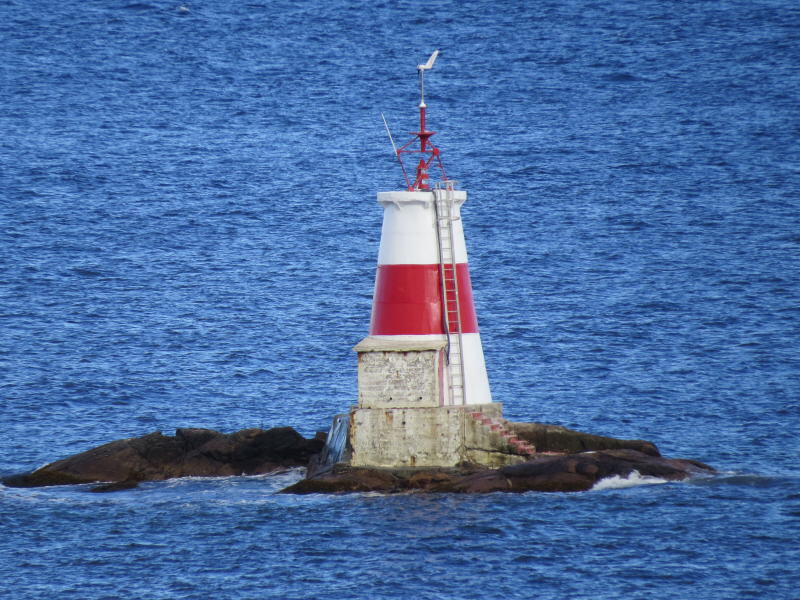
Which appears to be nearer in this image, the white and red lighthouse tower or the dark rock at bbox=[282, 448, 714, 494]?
the dark rock at bbox=[282, 448, 714, 494]

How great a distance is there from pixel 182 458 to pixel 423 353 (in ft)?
21.6

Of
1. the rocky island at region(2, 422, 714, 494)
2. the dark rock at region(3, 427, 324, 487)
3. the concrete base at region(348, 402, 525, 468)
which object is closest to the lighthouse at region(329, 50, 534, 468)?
the concrete base at region(348, 402, 525, 468)

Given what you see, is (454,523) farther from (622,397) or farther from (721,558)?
(622,397)

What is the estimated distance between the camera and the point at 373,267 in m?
69.3

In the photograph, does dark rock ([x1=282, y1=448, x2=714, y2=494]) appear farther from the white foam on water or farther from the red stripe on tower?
the red stripe on tower

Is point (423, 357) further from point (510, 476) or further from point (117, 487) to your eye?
point (117, 487)

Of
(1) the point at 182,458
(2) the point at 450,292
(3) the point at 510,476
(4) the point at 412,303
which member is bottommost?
(3) the point at 510,476

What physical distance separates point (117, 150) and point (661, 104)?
34.6 m

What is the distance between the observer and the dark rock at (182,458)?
32156 mm

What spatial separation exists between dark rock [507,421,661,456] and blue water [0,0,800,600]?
1.56 m

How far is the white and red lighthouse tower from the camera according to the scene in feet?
93.2

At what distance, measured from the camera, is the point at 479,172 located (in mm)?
86688

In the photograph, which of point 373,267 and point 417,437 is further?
point 373,267

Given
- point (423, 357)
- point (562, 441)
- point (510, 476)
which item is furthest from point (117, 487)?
point (562, 441)
